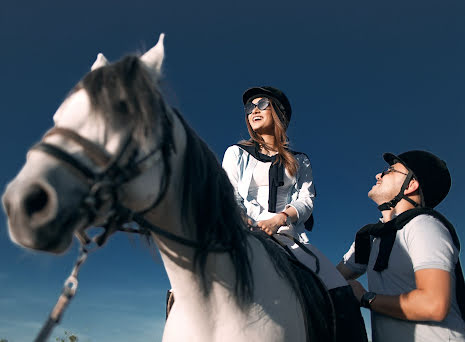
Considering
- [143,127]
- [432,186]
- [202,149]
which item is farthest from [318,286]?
[432,186]

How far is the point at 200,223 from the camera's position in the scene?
7.50 feet

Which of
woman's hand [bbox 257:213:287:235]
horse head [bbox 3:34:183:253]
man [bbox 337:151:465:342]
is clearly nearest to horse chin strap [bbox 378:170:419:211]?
man [bbox 337:151:465:342]

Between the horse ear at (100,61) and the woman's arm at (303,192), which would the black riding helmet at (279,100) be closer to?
the woman's arm at (303,192)

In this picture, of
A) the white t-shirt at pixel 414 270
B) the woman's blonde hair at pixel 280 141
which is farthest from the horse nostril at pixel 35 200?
the white t-shirt at pixel 414 270

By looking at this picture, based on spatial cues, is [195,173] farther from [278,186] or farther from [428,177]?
[428,177]

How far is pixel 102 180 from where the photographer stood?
1882 mm

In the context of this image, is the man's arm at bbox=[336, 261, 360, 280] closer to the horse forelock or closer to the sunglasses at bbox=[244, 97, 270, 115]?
the sunglasses at bbox=[244, 97, 270, 115]

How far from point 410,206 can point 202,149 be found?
3.04 meters

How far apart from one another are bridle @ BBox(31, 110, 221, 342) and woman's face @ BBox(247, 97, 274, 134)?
2390mm

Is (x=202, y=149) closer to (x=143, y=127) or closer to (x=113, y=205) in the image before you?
(x=143, y=127)

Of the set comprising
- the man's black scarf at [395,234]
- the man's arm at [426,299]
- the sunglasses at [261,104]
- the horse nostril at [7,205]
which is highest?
the sunglasses at [261,104]

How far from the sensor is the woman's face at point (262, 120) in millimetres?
4379

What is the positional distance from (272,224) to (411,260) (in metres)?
1.55

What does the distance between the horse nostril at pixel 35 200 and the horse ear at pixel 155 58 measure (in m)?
0.98
